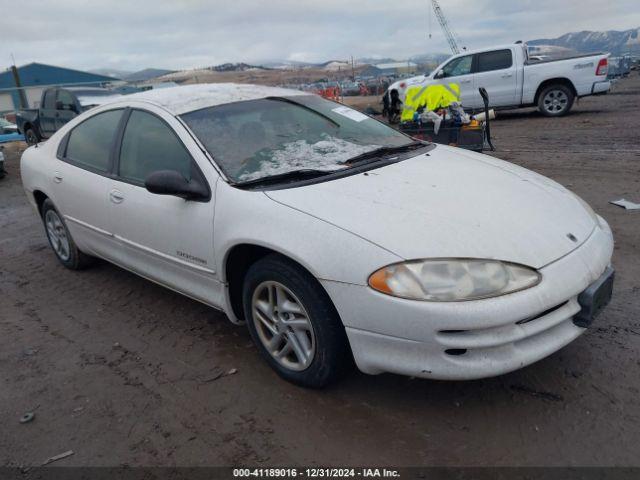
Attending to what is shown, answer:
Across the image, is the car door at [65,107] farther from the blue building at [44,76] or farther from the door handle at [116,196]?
the blue building at [44,76]

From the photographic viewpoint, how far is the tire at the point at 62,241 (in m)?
4.52

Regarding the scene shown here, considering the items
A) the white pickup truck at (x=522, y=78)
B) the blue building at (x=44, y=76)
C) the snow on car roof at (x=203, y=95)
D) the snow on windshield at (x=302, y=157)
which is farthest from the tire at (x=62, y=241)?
the blue building at (x=44, y=76)

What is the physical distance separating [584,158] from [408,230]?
21.6 ft

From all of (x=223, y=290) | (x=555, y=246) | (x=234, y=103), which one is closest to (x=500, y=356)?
(x=555, y=246)

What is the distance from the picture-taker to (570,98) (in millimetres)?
12539

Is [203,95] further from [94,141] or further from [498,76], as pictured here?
[498,76]

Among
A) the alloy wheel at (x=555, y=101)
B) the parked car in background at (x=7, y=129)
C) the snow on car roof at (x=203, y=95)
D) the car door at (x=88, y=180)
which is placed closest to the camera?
the snow on car roof at (x=203, y=95)

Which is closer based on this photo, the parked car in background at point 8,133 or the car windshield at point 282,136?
the car windshield at point 282,136

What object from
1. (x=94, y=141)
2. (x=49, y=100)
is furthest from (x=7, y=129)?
(x=94, y=141)

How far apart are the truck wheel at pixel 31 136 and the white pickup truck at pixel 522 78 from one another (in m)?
9.95

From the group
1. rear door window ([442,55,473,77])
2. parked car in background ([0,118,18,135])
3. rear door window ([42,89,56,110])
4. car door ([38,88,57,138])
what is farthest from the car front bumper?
parked car in background ([0,118,18,135])

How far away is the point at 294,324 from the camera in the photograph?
2.62 metres

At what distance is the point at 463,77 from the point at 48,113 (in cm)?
1071

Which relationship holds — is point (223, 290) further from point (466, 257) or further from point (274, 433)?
point (466, 257)
